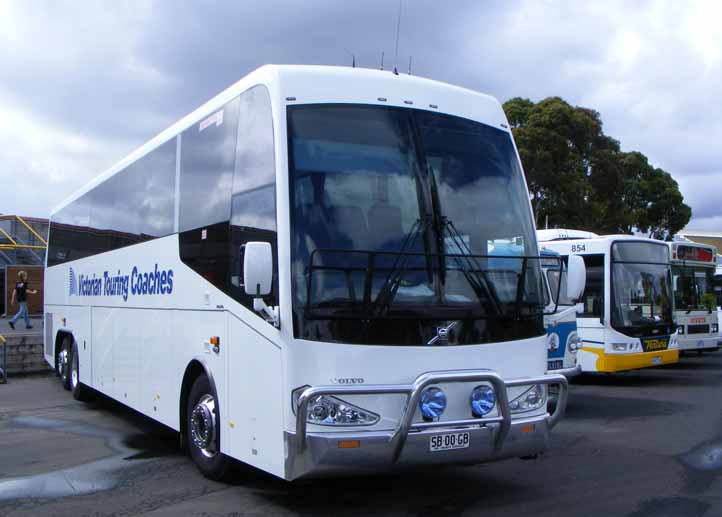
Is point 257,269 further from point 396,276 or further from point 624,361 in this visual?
point 624,361

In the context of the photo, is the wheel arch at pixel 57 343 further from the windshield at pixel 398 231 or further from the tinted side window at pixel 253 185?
the windshield at pixel 398 231

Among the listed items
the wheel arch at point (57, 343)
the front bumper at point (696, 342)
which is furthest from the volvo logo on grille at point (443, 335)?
the front bumper at point (696, 342)

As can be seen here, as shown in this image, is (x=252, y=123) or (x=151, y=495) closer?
(x=252, y=123)

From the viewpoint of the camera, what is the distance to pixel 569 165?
36938 millimetres

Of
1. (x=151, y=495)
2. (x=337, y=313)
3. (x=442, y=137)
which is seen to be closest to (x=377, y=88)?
(x=442, y=137)

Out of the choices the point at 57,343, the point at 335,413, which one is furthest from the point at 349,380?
the point at 57,343

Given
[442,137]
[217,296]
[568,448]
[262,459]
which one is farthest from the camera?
[568,448]

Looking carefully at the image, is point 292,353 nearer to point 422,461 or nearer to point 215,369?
point 422,461

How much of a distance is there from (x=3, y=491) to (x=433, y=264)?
15.7 ft

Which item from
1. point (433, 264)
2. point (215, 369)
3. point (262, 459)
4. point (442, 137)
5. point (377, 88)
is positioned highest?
point (377, 88)

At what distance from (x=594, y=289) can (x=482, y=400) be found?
971cm

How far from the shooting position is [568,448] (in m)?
9.14

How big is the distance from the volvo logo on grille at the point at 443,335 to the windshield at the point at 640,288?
9634 mm

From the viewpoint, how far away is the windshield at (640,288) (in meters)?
14.8
